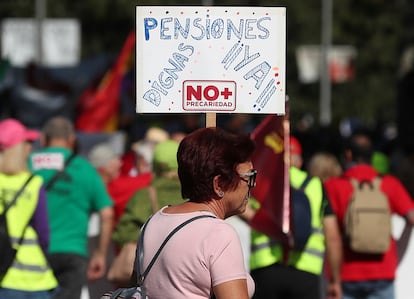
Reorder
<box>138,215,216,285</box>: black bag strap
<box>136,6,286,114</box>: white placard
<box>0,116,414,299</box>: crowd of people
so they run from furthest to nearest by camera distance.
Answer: <box>0,116,414,299</box>: crowd of people → <box>136,6,286,114</box>: white placard → <box>138,215,216,285</box>: black bag strap

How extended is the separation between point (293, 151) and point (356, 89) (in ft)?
176

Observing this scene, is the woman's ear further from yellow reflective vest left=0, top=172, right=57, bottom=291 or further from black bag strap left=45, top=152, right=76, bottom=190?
black bag strap left=45, top=152, right=76, bottom=190

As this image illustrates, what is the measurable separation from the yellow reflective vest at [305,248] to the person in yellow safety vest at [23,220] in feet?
4.83

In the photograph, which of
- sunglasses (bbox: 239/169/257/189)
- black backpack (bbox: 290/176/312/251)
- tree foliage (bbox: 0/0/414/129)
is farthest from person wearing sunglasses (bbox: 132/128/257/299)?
tree foliage (bbox: 0/0/414/129)

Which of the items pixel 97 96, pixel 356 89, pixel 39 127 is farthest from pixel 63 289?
pixel 356 89

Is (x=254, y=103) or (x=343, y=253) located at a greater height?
(x=254, y=103)

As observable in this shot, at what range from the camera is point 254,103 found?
248 inches

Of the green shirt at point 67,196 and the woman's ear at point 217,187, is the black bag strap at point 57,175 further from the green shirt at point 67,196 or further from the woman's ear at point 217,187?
the woman's ear at point 217,187

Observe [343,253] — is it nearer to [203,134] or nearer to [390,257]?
[390,257]

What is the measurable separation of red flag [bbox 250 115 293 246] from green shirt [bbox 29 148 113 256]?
1.18 meters

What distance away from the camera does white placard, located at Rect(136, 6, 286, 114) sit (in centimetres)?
623

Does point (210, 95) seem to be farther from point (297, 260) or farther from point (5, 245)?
point (297, 260)

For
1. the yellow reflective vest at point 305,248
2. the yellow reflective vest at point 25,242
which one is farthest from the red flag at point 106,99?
the yellow reflective vest at point 25,242

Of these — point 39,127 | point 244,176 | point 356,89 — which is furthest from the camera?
point 356,89
